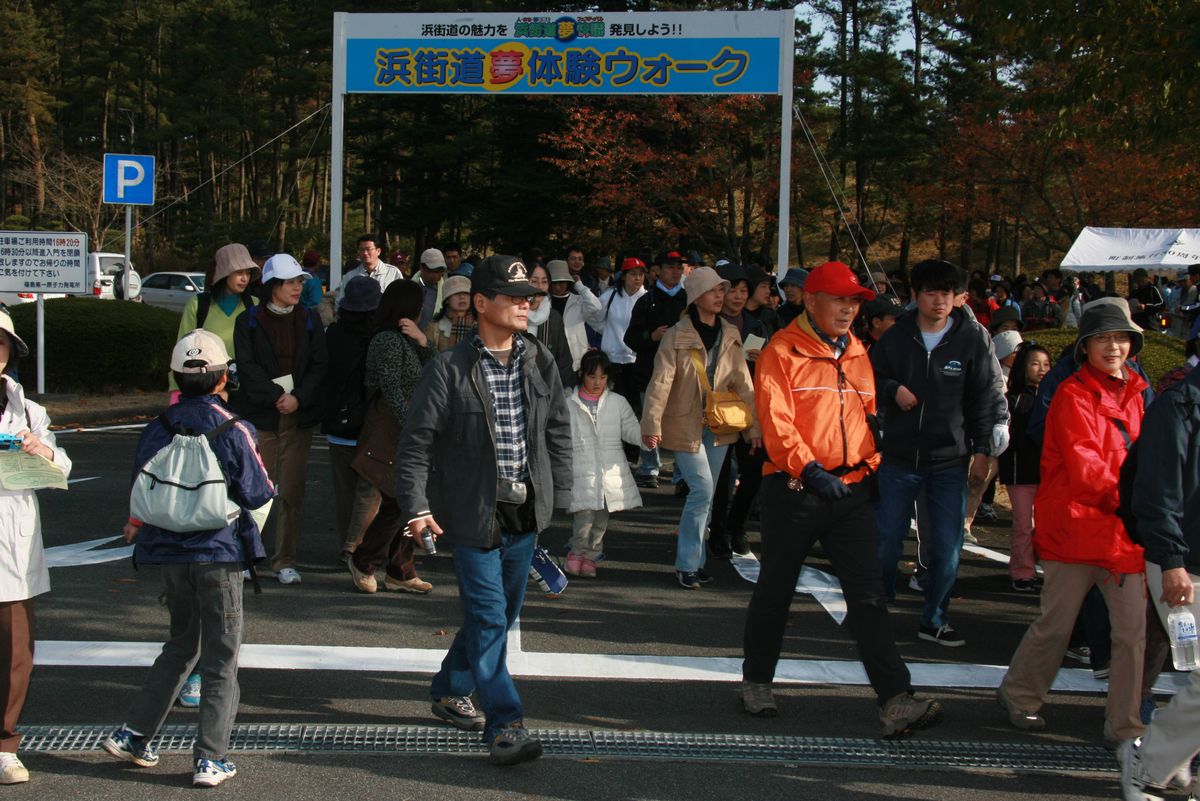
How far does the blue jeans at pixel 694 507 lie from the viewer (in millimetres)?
7441

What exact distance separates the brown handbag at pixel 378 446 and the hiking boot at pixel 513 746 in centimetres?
274

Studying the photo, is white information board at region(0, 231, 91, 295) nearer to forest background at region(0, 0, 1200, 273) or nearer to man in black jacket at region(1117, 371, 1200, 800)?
forest background at region(0, 0, 1200, 273)

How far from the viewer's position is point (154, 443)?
14.8 ft

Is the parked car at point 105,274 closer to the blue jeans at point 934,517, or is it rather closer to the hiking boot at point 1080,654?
the blue jeans at point 934,517

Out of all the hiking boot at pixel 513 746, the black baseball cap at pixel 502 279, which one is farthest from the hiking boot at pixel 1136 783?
the black baseball cap at pixel 502 279

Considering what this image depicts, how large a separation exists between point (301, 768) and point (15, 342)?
1.99m

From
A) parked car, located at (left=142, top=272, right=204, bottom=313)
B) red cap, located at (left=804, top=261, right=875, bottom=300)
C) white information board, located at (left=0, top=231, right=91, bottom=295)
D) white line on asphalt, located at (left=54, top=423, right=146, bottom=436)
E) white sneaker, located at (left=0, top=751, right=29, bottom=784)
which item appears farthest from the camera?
parked car, located at (left=142, top=272, right=204, bottom=313)

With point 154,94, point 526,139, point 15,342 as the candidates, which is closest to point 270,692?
point 15,342

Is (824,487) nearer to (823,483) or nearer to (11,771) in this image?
(823,483)

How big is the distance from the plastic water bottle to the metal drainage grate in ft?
2.86

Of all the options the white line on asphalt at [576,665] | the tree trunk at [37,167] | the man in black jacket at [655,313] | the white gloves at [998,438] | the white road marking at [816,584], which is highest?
the tree trunk at [37,167]

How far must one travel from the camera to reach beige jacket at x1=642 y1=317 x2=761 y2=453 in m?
7.49

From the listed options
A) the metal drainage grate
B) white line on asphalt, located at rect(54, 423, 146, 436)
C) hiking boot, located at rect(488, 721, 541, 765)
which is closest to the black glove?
the metal drainage grate

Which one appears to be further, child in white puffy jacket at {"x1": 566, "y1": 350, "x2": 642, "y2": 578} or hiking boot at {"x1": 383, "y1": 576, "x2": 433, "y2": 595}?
child in white puffy jacket at {"x1": 566, "y1": 350, "x2": 642, "y2": 578}
